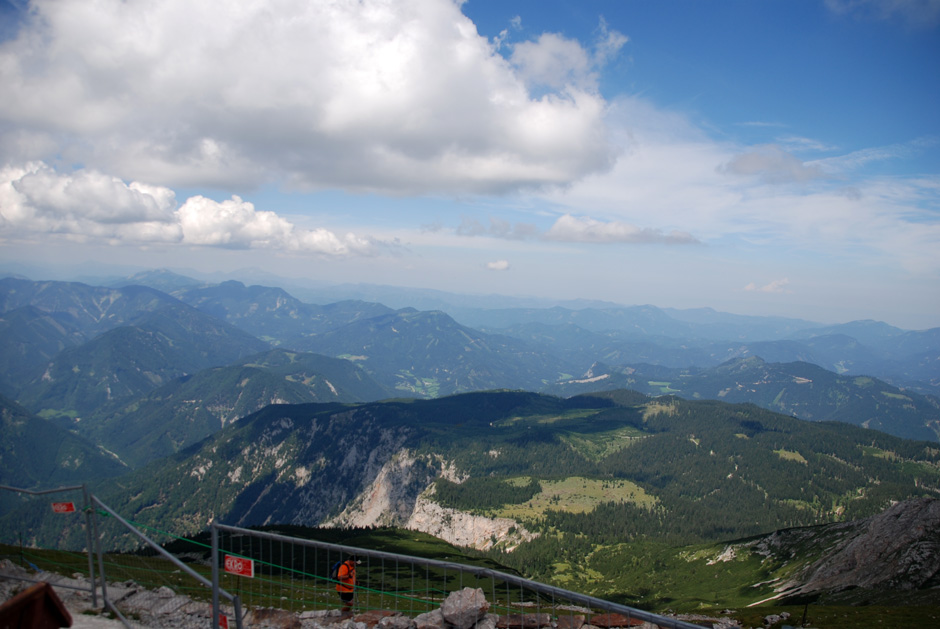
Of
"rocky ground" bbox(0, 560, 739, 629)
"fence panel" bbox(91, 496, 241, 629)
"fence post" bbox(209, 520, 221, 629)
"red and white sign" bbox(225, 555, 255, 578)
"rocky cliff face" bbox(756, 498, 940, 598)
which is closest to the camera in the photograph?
"fence post" bbox(209, 520, 221, 629)

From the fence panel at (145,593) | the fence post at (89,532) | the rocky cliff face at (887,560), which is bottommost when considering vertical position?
the rocky cliff face at (887,560)

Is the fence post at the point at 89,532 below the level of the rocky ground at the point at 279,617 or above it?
above

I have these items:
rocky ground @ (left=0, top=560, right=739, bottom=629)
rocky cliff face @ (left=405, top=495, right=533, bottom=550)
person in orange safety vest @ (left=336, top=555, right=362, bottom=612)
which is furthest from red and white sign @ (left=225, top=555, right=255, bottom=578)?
rocky cliff face @ (left=405, top=495, right=533, bottom=550)

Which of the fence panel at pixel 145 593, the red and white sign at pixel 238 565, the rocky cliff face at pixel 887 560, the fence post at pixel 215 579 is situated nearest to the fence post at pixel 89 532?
the fence panel at pixel 145 593

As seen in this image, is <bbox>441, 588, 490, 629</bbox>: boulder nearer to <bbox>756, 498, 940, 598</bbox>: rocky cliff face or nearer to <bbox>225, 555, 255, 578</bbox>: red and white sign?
<bbox>225, 555, 255, 578</bbox>: red and white sign

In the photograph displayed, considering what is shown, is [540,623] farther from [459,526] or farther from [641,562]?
[459,526]

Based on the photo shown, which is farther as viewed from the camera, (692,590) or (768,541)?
(768,541)

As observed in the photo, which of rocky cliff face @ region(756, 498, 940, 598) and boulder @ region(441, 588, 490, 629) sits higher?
boulder @ region(441, 588, 490, 629)

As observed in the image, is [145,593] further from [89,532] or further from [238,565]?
[238,565]

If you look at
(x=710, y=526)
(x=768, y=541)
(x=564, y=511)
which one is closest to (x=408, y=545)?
(x=564, y=511)

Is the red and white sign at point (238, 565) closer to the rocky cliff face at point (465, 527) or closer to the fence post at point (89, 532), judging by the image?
the fence post at point (89, 532)

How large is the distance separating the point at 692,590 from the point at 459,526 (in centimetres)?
9138

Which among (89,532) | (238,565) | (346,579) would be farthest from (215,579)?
(346,579)

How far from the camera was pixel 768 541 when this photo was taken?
369 feet
